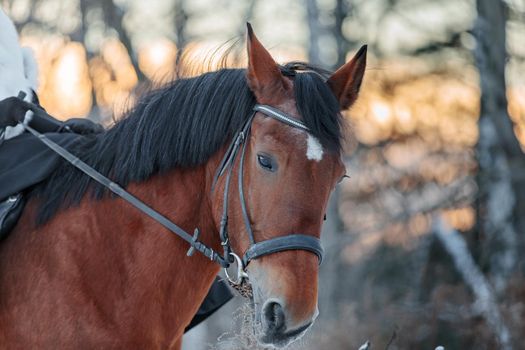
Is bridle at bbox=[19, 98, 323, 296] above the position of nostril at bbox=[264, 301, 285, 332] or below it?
above

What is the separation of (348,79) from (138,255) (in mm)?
1264

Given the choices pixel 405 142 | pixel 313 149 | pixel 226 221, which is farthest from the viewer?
pixel 405 142

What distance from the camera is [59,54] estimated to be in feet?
55.4

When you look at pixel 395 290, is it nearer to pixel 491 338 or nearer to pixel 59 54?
pixel 491 338

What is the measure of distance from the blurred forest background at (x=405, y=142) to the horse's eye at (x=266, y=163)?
159 inches

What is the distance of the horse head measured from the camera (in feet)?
11.2

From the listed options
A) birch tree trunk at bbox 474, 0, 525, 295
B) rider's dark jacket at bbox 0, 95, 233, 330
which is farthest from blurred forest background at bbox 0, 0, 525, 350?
rider's dark jacket at bbox 0, 95, 233, 330

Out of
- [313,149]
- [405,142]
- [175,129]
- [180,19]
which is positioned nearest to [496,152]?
[405,142]

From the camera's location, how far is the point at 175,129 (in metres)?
3.97

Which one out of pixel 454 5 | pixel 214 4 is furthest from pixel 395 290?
pixel 214 4

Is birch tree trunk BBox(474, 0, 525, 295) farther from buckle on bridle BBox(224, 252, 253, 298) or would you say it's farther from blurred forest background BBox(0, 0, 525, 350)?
buckle on bridle BBox(224, 252, 253, 298)

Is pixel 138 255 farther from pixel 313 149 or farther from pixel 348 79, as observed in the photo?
pixel 348 79

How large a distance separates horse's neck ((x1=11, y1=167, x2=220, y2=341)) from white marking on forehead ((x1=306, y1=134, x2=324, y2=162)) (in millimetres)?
572

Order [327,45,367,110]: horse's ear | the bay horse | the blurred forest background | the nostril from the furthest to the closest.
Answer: the blurred forest background → [327,45,367,110]: horse's ear → the bay horse → the nostril
